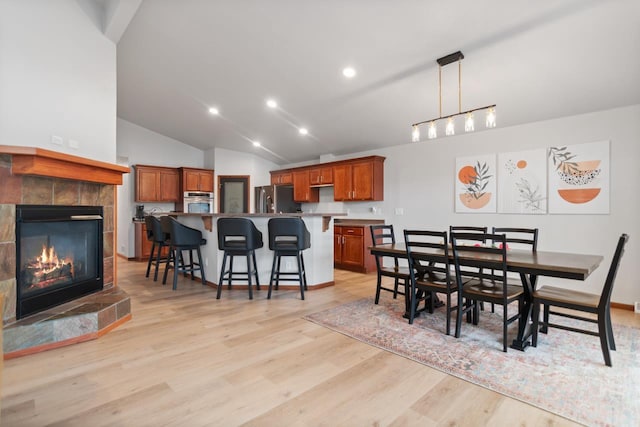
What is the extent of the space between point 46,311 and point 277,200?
4.63 metres

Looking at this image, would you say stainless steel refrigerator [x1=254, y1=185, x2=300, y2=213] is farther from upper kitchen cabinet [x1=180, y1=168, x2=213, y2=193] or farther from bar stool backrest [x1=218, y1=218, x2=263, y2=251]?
bar stool backrest [x1=218, y1=218, x2=263, y2=251]

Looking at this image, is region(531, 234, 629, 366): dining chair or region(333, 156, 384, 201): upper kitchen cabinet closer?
region(531, 234, 629, 366): dining chair

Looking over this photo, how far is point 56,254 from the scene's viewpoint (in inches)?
112

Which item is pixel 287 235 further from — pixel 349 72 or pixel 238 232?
pixel 349 72

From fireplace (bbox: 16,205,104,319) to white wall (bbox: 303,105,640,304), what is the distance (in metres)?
4.43

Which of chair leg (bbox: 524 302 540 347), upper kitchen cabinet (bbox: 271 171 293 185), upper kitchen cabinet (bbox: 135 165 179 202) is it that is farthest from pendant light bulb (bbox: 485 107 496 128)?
upper kitchen cabinet (bbox: 135 165 179 202)

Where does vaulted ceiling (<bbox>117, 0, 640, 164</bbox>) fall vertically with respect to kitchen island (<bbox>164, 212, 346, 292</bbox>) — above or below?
above

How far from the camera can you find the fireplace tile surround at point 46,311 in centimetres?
241

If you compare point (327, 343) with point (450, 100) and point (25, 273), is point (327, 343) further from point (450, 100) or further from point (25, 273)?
point (450, 100)

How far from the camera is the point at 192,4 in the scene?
10.3 feet

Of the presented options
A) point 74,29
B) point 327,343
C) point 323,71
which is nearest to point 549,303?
point 327,343

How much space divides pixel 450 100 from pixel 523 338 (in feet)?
8.98

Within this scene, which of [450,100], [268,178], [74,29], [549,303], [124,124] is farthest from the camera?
[268,178]

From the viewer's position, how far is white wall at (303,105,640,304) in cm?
354
